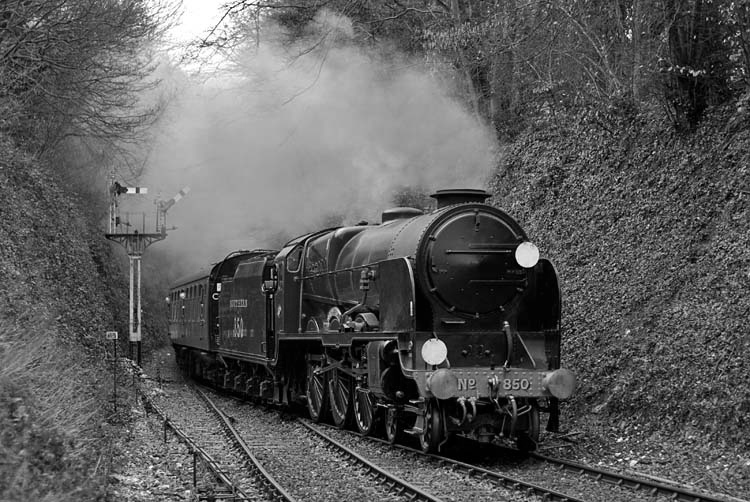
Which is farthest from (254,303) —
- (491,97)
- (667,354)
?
(491,97)

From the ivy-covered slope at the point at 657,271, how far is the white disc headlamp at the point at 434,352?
8.92ft

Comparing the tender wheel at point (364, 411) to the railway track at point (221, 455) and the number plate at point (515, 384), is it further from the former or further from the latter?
the number plate at point (515, 384)

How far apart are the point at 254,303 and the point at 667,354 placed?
7686 mm

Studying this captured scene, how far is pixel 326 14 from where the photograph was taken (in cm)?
2255

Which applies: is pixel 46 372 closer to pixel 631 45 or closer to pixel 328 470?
pixel 328 470

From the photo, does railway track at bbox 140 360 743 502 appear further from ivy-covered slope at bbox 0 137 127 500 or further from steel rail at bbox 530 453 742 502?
ivy-covered slope at bbox 0 137 127 500

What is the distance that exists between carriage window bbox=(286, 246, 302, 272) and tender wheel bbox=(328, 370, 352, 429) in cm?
204

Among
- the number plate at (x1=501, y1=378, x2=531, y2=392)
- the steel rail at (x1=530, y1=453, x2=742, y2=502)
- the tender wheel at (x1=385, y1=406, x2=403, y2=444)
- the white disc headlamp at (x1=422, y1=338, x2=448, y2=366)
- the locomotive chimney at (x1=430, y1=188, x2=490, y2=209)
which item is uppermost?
the locomotive chimney at (x1=430, y1=188, x2=490, y2=209)

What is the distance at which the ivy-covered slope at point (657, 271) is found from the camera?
9.71 metres

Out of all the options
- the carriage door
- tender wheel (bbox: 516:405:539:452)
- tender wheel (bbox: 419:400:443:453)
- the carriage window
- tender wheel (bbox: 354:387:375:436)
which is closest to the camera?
tender wheel (bbox: 419:400:443:453)

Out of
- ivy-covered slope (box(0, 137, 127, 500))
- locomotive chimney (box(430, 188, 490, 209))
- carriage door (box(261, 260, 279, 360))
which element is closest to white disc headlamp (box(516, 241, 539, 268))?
locomotive chimney (box(430, 188, 490, 209))

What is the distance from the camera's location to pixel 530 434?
9641 mm

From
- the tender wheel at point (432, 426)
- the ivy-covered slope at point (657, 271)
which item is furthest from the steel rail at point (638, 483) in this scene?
the ivy-covered slope at point (657, 271)

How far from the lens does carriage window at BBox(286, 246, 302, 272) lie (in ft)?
45.2
